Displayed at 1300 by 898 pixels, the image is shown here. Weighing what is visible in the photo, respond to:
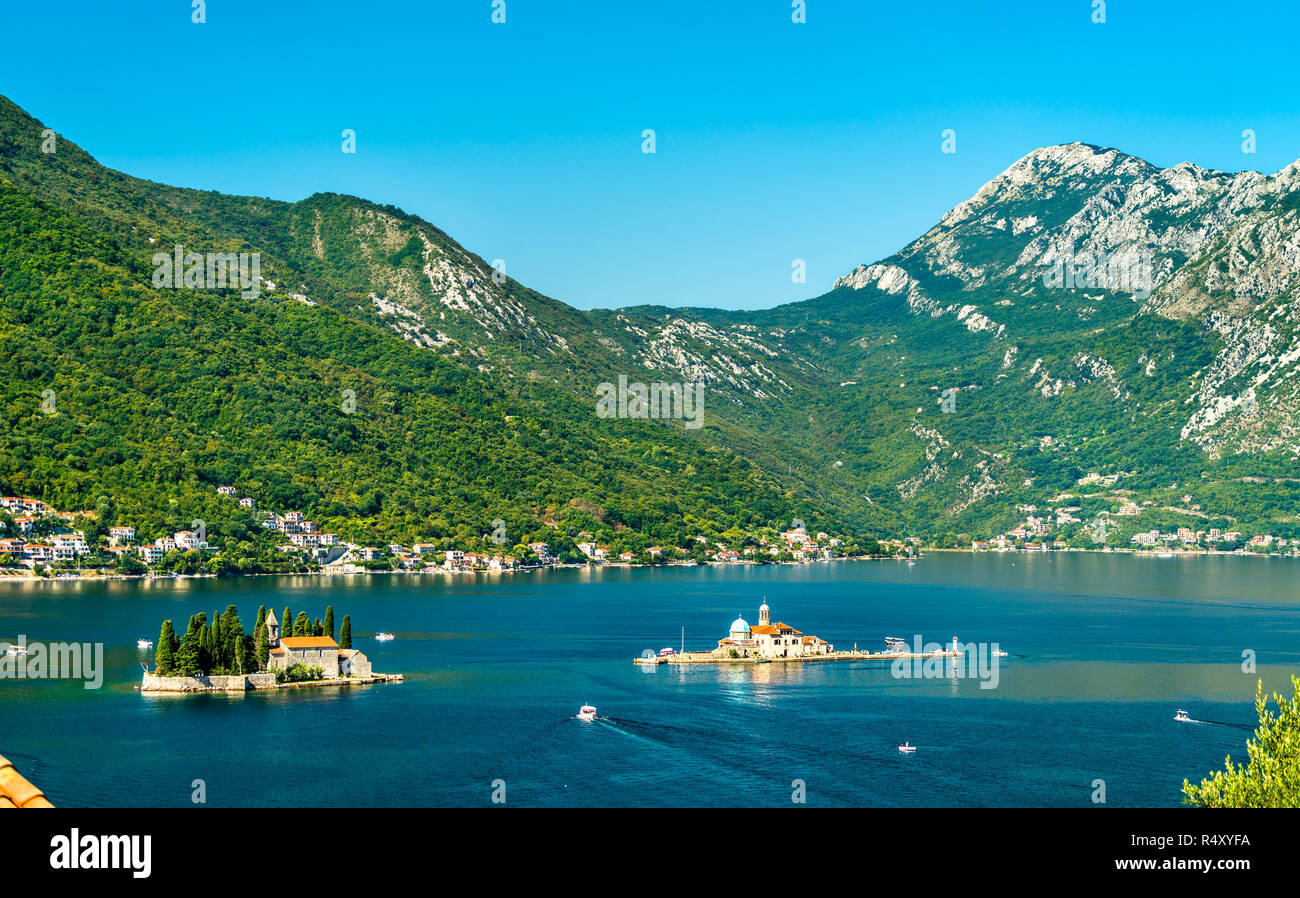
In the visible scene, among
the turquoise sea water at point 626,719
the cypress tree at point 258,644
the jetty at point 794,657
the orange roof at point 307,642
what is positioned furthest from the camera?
the jetty at point 794,657

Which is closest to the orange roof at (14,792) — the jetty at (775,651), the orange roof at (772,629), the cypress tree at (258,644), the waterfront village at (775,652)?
the cypress tree at (258,644)

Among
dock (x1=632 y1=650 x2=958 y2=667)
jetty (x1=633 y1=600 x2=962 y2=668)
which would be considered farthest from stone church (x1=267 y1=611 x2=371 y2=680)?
jetty (x1=633 y1=600 x2=962 y2=668)

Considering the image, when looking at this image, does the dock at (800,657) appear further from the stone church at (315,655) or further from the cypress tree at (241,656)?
the cypress tree at (241,656)

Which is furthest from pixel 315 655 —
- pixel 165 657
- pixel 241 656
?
pixel 165 657

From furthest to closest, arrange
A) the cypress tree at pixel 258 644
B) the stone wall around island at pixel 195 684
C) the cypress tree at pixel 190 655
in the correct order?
1. the cypress tree at pixel 258 644
2. the cypress tree at pixel 190 655
3. the stone wall around island at pixel 195 684

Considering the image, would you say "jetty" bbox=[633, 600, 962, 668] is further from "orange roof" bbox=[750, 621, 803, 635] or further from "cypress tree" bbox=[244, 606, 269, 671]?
"cypress tree" bbox=[244, 606, 269, 671]

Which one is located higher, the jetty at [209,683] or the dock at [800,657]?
the jetty at [209,683]

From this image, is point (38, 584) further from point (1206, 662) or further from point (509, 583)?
point (1206, 662)
